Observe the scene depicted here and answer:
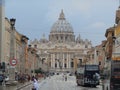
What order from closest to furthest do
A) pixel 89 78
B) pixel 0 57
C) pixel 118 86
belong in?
pixel 118 86 → pixel 89 78 → pixel 0 57

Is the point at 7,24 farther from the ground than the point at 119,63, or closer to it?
farther from the ground

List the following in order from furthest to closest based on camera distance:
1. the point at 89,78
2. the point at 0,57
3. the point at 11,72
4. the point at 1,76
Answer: the point at 0,57, the point at 89,78, the point at 11,72, the point at 1,76

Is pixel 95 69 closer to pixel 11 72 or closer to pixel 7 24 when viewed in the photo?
pixel 11 72

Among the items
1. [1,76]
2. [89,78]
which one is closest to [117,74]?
[1,76]

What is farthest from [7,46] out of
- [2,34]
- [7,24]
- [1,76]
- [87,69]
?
[1,76]

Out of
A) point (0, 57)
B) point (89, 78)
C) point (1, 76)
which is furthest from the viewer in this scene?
point (0, 57)

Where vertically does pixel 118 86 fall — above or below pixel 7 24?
below

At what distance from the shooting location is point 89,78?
65.1 meters

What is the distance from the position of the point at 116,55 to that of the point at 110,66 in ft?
2.44

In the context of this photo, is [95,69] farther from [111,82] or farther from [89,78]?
[111,82]

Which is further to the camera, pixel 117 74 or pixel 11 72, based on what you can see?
pixel 11 72

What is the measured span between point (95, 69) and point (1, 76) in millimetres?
17132

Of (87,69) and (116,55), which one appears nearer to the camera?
(116,55)

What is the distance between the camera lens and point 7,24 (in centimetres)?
9581
